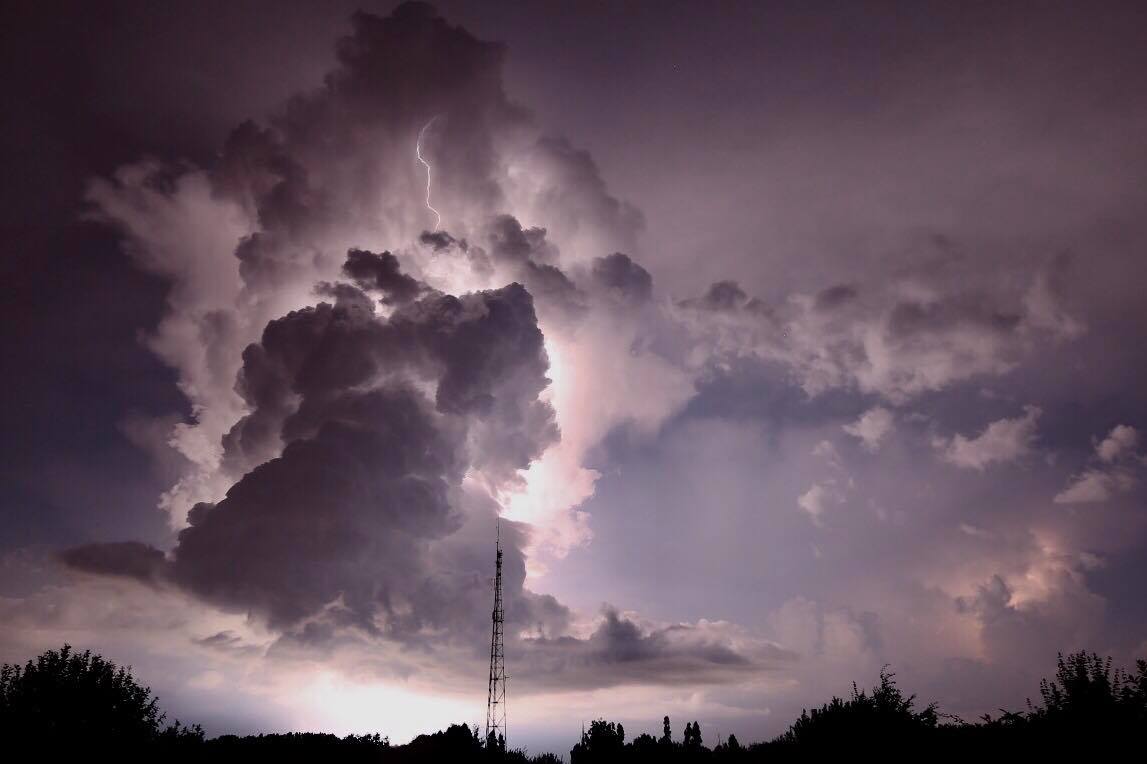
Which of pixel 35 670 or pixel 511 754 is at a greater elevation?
pixel 35 670

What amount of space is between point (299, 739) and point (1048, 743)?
46.6 m

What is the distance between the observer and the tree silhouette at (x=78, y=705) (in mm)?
45031

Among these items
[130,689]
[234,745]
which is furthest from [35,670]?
[234,745]

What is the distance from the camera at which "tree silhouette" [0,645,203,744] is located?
148ft

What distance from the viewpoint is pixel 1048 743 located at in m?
22.6

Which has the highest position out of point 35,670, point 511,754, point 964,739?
point 35,670

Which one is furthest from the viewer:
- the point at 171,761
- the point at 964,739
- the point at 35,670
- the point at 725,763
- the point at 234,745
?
the point at 35,670

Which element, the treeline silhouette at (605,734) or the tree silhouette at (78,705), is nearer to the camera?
the treeline silhouette at (605,734)

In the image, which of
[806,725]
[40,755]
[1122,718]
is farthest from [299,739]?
[1122,718]

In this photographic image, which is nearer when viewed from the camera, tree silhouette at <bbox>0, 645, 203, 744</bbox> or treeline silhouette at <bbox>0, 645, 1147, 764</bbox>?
treeline silhouette at <bbox>0, 645, 1147, 764</bbox>

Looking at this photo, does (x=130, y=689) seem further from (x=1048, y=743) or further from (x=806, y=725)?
(x=1048, y=743)

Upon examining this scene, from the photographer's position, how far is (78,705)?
2028 inches

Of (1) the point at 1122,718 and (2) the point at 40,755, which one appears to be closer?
(1) the point at 1122,718

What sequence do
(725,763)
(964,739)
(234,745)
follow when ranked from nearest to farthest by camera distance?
(964,739), (725,763), (234,745)
